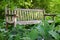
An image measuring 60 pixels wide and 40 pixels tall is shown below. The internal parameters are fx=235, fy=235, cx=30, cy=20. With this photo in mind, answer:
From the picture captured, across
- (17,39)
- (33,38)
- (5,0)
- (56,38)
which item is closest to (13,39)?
(17,39)

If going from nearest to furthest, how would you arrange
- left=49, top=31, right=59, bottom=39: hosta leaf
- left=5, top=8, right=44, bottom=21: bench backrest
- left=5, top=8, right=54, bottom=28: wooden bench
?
left=49, top=31, right=59, bottom=39: hosta leaf
left=5, top=8, right=54, bottom=28: wooden bench
left=5, top=8, right=44, bottom=21: bench backrest

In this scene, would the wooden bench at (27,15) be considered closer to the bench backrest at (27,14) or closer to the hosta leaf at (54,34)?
the bench backrest at (27,14)

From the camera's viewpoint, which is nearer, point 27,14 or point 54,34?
point 54,34

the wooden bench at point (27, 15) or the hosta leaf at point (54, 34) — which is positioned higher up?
the hosta leaf at point (54, 34)

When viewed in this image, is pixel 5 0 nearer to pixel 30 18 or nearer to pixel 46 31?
pixel 46 31

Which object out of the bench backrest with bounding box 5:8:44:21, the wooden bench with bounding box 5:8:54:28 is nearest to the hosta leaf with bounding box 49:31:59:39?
the wooden bench with bounding box 5:8:54:28

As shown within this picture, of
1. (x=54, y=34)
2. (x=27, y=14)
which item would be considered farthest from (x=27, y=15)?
(x=54, y=34)

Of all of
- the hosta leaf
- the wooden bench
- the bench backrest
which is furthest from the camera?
the bench backrest

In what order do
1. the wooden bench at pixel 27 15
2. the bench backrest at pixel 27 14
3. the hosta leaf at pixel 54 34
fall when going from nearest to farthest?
the hosta leaf at pixel 54 34
the wooden bench at pixel 27 15
the bench backrest at pixel 27 14

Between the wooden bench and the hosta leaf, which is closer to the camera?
the hosta leaf

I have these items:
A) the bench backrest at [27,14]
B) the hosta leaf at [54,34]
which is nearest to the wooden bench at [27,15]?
the bench backrest at [27,14]

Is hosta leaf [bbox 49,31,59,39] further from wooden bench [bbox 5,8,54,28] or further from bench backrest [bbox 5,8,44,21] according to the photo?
bench backrest [bbox 5,8,44,21]

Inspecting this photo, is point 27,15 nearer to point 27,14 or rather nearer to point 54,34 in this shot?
point 27,14

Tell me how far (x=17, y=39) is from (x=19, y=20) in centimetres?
855
